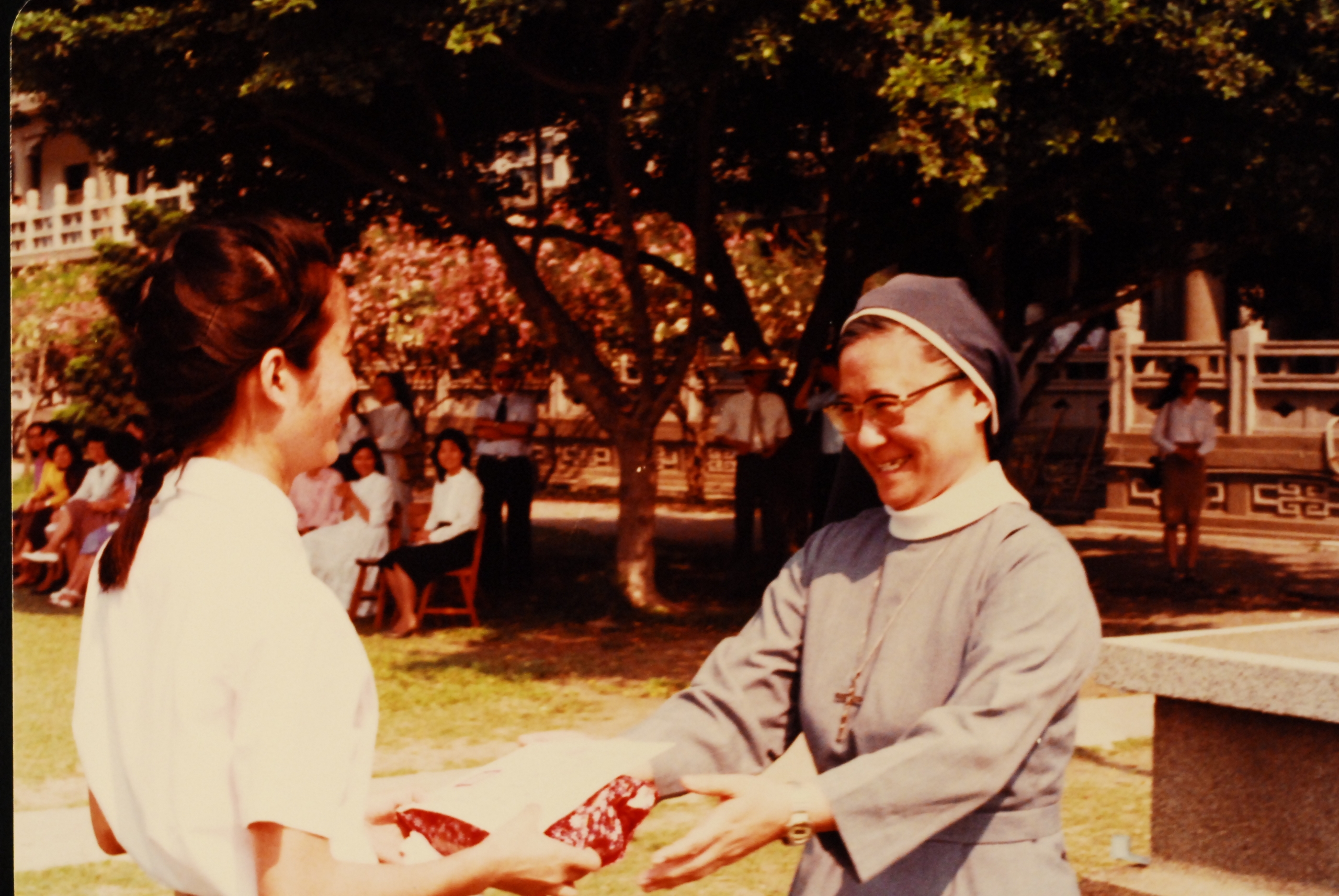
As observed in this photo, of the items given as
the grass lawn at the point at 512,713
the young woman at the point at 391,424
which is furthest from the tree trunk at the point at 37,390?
the grass lawn at the point at 512,713

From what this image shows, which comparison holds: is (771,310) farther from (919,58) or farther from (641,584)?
(919,58)

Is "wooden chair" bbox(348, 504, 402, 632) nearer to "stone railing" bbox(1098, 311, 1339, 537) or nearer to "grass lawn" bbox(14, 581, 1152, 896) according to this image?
"grass lawn" bbox(14, 581, 1152, 896)

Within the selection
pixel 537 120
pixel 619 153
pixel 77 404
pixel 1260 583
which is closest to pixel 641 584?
pixel 619 153

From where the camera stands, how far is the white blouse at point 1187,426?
13.7 meters

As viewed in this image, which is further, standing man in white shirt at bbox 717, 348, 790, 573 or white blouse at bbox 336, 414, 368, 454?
white blouse at bbox 336, 414, 368, 454

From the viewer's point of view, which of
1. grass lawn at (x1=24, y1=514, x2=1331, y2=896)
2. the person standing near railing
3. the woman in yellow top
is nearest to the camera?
grass lawn at (x1=24, y1=514, x2=1331, y2=896)

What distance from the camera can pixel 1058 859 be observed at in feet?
7.82

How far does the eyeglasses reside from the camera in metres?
2.43

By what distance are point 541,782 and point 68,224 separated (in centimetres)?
3268

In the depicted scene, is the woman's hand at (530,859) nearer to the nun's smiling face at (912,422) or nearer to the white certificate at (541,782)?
the white certificate at (541,782)

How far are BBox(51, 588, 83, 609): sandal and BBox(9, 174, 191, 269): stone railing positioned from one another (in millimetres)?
12831

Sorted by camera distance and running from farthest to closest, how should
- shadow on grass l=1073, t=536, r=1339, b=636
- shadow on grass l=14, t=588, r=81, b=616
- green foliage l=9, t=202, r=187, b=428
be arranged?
green foliage l=9, t=202, r=187, b=428 < shadow on grass l=14, t=588, r=81, b=616 < shadow on grass l=1073, t=536, r=1339, b=636

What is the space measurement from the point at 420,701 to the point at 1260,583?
8916mm

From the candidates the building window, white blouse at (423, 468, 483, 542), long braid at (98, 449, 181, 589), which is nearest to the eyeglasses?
long braid at (98, 449, 181, 589)
